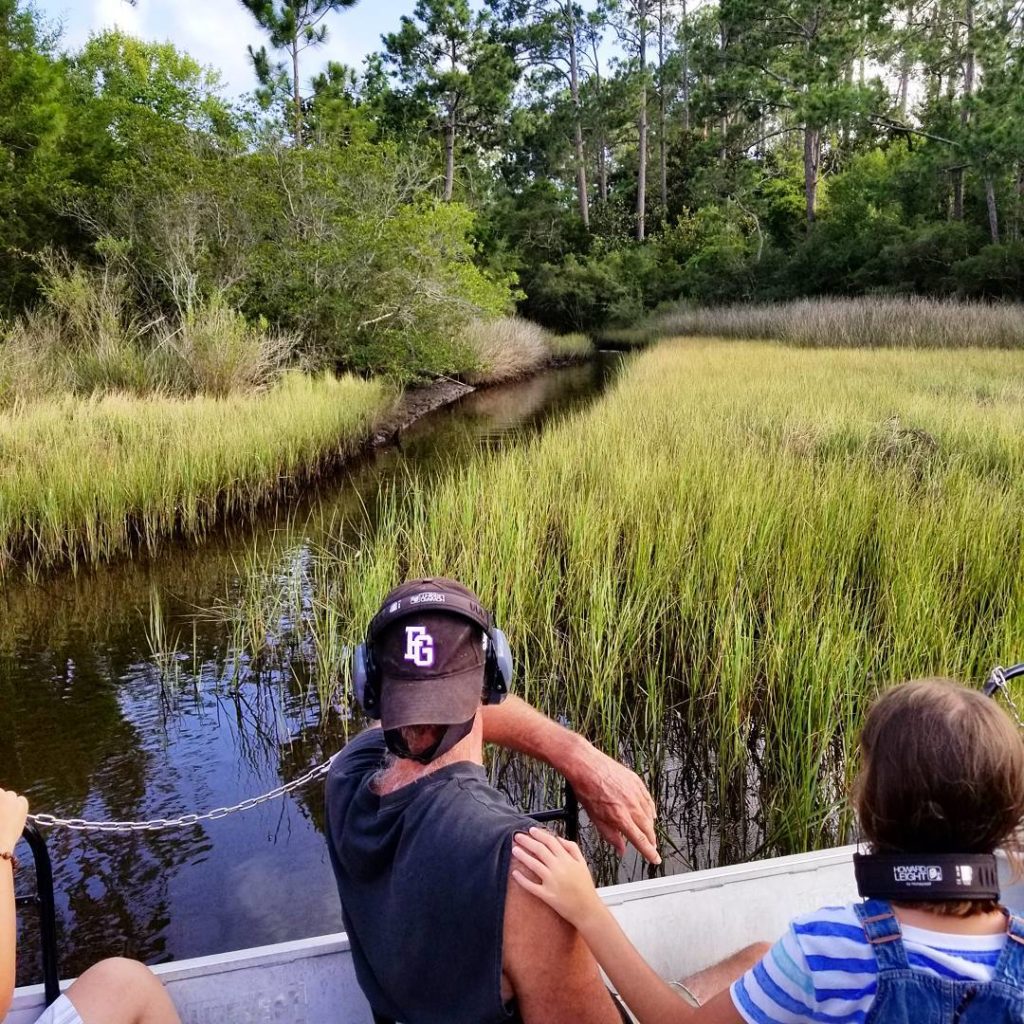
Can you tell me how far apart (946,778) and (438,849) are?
0.67 m

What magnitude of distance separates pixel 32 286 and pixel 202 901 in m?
15.4

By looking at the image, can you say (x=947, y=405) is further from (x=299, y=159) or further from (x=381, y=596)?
(x=299, y=159)

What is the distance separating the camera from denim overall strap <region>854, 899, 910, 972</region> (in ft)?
3.47

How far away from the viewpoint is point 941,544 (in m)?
4.22

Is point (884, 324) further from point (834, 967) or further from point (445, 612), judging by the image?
point (834, 967)

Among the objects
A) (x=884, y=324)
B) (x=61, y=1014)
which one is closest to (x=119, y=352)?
(x=61, y=1014)

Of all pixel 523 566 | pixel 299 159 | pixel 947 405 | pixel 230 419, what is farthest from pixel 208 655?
pixel 299 159

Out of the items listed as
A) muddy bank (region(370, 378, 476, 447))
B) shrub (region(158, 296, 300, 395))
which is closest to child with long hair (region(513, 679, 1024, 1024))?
shrub (region(158, 296, 300, 395))

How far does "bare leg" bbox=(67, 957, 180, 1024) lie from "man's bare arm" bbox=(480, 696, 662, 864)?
76 cm

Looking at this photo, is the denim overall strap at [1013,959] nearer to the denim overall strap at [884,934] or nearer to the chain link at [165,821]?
the denim overall strap at [884,934]

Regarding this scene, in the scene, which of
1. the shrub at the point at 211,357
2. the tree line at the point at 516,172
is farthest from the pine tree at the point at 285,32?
the shrub at the point at 211,357

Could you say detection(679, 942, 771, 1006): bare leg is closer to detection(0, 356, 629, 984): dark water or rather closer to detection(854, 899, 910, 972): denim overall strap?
detection(854, 899, 910, 972): denim overall strap

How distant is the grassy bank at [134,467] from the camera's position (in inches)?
253

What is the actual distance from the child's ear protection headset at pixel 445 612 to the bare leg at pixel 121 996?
0.62 metres
